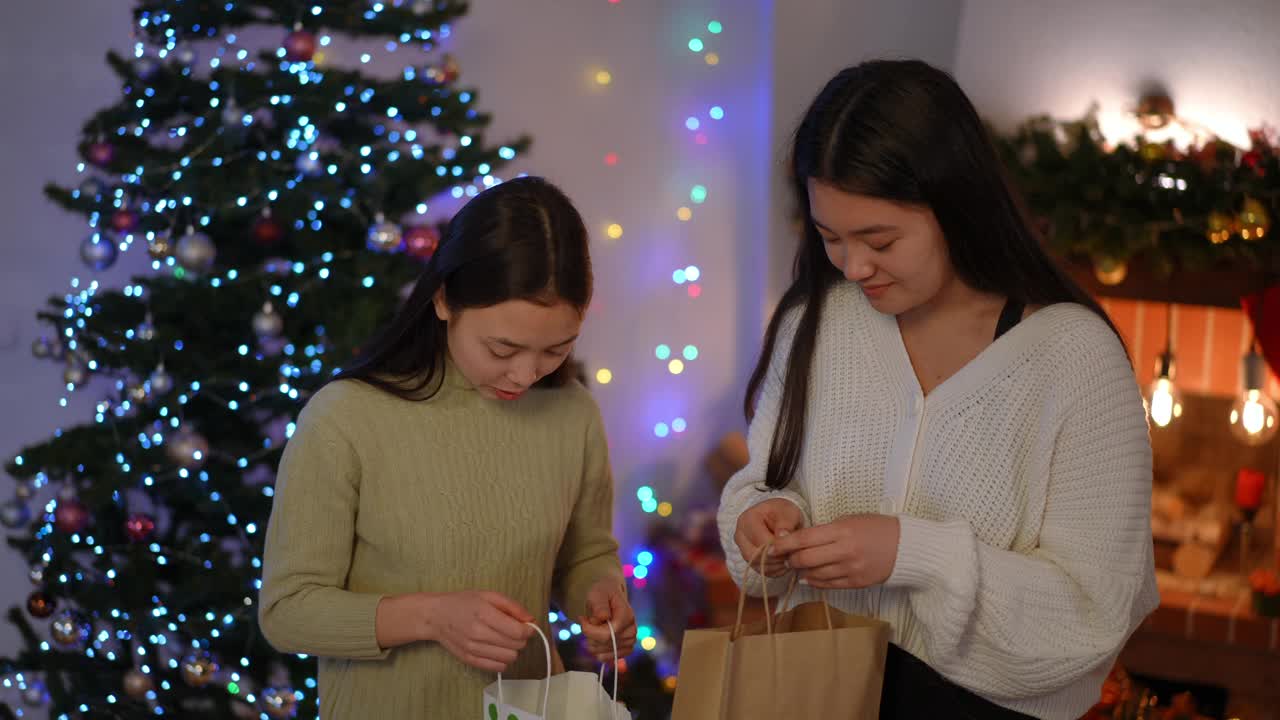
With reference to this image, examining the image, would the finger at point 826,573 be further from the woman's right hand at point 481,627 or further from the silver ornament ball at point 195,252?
the silver ornament ball at point 195,252

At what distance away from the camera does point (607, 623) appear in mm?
1523

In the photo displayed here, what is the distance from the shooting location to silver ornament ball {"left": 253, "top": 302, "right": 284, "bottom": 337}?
2.46m

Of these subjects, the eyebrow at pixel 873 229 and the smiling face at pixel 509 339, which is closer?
the eyebrow at pixel 873 229

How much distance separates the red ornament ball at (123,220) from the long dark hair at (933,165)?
1.58 m

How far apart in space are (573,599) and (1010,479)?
61 centimetres

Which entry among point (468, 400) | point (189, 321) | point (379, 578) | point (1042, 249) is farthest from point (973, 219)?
point (189, 321)

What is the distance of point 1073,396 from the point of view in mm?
1372

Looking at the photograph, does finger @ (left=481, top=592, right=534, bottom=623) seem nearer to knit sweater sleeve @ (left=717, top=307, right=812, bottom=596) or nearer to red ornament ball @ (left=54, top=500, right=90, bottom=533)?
knit sweater sleeve @ (left=717, top=307, right=812, bottom=596)

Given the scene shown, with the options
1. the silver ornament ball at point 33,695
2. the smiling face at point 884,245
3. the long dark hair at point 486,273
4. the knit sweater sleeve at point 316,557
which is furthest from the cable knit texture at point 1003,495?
the silver ornament ball at point 33,695

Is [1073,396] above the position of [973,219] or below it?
below

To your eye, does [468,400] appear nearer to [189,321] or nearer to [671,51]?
[189,321]

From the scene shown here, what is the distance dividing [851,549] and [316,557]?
2.07ft

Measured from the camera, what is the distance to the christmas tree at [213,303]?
2510mm

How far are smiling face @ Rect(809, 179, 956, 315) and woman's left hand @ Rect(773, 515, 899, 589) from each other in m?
0.26
